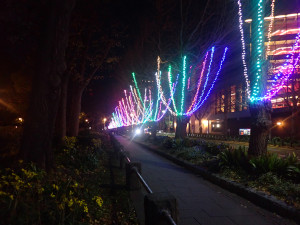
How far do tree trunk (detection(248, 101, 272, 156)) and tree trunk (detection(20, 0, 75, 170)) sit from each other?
22.3 feet

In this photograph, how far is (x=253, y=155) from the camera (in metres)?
A: 9.57

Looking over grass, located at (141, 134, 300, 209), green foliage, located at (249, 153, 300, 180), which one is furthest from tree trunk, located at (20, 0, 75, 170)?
green foliage, located at (249, 153, 300, 180)

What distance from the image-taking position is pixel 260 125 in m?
9.55

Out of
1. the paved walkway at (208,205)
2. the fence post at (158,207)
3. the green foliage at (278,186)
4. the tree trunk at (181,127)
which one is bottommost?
the paved walkway at (208,205)

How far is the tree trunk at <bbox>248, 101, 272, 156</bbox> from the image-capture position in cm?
952

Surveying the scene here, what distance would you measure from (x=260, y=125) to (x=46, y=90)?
7215mm

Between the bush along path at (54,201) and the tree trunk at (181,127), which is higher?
the tree trunk at (181,127)

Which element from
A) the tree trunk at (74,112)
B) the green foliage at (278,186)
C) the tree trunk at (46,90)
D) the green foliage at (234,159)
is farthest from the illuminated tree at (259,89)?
the tree trunk at (74,112)

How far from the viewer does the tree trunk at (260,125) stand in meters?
9.52

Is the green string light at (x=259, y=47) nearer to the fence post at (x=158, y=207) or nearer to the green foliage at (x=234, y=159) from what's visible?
the green foliage at (x=234, y=159)

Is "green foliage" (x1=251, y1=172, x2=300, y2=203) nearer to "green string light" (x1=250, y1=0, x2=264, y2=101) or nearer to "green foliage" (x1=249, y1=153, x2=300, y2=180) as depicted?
"green foliage" (x1=249, y1=153, x2=300, y2=180)

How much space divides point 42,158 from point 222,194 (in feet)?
16.7

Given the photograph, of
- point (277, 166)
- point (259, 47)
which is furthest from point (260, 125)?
point (259, 47)

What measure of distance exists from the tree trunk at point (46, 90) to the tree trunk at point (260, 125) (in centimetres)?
680
